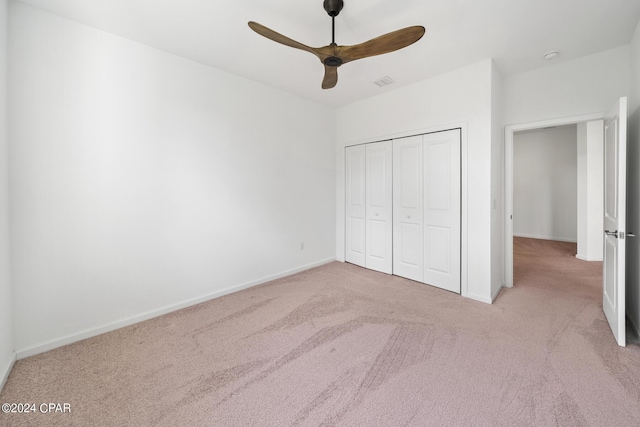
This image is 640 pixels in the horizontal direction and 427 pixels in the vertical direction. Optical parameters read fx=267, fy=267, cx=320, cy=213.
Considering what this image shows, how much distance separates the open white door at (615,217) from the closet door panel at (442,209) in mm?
1257

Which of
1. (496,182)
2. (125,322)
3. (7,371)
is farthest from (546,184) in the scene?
(7,371)

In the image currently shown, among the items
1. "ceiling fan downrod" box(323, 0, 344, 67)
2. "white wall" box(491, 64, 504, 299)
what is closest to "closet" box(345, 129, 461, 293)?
"white wall" box(491, 64, 504, 299)

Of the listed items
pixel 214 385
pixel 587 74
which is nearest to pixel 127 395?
pixel 214 385

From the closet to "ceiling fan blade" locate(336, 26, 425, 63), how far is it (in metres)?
1.74

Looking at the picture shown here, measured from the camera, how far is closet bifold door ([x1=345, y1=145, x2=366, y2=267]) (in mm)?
4375

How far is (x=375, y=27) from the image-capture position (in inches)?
92.2

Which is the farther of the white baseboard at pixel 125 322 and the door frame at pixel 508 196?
the door frame at pixel 508 196

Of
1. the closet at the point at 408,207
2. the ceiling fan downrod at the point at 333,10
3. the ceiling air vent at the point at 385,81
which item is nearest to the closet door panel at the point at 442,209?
the closet at the point at 408,207

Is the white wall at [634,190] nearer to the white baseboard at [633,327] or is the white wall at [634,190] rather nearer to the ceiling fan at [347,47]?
the white baseboard at [633,327]

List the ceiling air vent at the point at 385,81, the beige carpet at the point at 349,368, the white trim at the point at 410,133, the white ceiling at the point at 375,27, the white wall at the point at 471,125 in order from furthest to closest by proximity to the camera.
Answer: the ceiling air vent at the point at 385,81 → the white trim at the point at 410,133 → the white wall at the point at 471,125 → the white ceiling at the point at 375,27 → the beige carpet at the point at 349,368

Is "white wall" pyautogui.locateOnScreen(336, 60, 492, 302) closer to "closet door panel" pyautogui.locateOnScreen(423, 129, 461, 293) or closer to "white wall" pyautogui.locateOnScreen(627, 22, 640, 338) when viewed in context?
"closet door panel" pyautogui.locateOnScreen(423, 129, 461, 293)

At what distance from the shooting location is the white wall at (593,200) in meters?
4.62

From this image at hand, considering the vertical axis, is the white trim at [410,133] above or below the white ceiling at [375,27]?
below

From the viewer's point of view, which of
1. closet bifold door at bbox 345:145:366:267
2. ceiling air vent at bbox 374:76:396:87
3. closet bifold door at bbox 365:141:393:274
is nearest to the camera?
ceiling air vent at bbox 374:76:396:87
